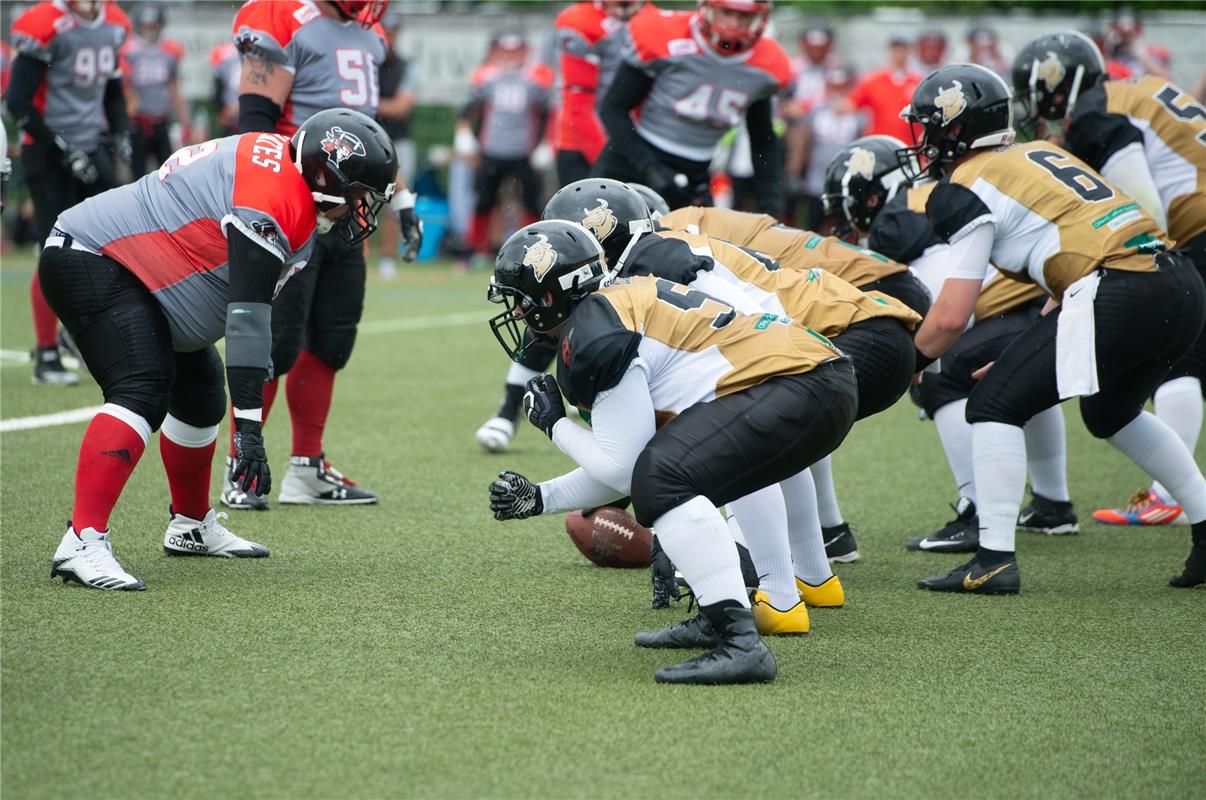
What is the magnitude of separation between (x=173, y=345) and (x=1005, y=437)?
2764mm

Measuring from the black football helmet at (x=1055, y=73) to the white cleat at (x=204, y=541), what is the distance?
137 inches

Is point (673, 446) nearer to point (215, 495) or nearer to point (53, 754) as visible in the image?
point (53, 754)

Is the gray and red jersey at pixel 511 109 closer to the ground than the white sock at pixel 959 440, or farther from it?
closer to the ground

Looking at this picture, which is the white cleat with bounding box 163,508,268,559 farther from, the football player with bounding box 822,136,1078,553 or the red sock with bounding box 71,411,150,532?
the football player with bounding box 822,136,1078,553

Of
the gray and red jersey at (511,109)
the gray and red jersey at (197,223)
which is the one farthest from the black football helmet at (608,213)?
the gray and red jersey at (511,109)

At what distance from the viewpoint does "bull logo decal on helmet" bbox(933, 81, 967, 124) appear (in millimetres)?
4926

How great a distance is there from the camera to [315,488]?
6.13 m

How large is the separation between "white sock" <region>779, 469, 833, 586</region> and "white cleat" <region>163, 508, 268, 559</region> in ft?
6.12

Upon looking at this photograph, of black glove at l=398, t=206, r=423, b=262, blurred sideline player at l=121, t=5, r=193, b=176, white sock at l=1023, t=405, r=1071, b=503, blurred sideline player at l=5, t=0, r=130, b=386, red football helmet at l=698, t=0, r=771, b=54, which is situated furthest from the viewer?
blurred sideline player at l=121, t=5, r=193, b=176

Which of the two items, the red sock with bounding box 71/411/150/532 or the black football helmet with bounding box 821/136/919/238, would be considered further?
the black football helmet with bounding box 821/136/919/238

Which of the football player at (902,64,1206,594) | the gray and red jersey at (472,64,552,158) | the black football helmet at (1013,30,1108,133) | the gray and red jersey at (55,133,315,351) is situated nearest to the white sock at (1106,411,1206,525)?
the football player at (902,64,1206,594)

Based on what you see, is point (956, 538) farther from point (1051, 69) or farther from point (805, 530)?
point (1051, 69)

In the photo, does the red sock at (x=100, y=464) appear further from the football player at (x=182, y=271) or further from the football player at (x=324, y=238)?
the football player at (x=324, y=238)

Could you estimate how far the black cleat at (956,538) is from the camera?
5598mm
